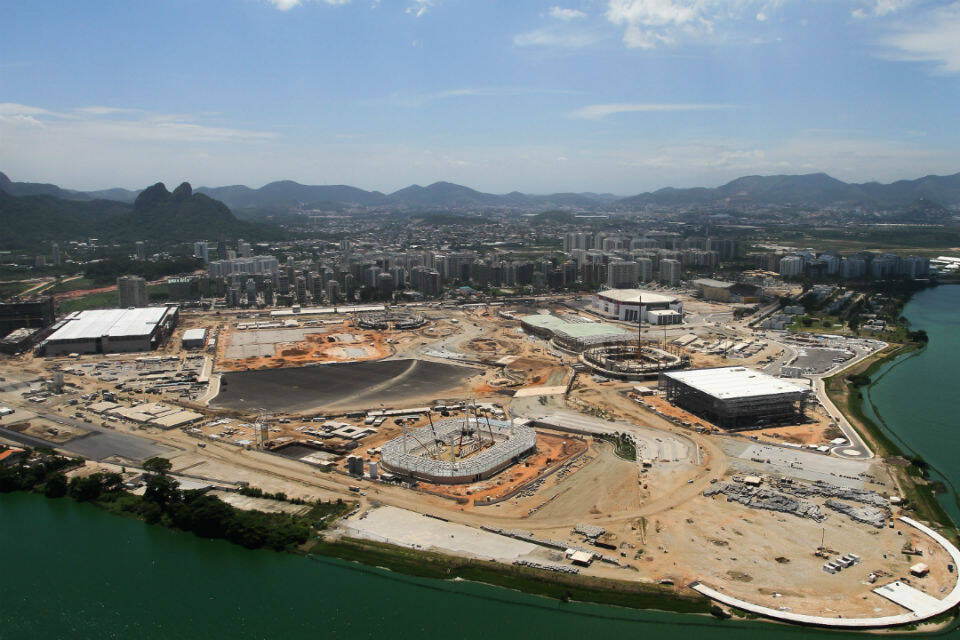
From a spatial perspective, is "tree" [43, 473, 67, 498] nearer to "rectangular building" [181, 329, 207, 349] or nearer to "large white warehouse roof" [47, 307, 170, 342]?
"large white warehouse roof" [47, 307, 170, 342]

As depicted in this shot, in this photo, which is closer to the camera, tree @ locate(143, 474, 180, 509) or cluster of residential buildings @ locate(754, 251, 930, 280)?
tree @ locate(143, 474, 180, 509)

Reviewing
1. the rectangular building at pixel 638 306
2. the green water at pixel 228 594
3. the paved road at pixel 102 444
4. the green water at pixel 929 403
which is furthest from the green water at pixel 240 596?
the rectangular building at pixel 638 306

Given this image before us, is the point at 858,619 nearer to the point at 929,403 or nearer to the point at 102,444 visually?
the point at 929,403

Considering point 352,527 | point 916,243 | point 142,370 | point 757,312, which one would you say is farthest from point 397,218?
point 352,527

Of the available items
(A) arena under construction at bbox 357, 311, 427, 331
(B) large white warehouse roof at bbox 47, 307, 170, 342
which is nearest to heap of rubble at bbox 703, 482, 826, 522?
(A) arena under construction at bbox 357, 311, 427, 331

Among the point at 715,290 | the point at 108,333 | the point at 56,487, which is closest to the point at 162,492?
the point at 56,487
